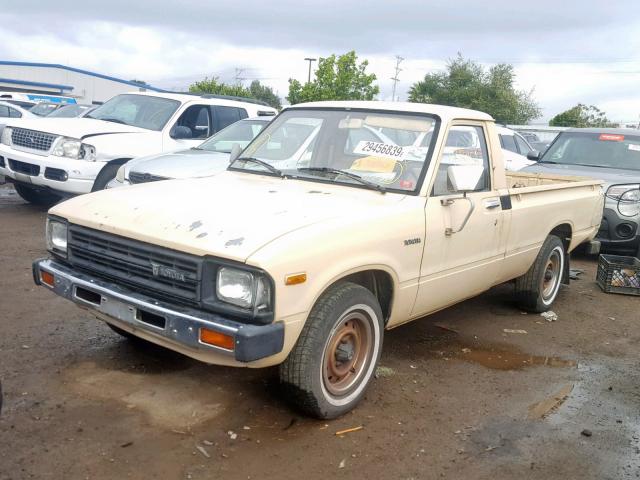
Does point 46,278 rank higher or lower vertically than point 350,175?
lower

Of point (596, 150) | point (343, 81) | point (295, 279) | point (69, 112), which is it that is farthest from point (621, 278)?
point (343, 81)

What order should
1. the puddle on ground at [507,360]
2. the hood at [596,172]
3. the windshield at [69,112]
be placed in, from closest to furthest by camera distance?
1. the puddle on ground at [507,360]
2. the hood at [596,172]
3. the windshield at [69,112]

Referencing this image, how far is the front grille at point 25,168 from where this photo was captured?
8.53 metres

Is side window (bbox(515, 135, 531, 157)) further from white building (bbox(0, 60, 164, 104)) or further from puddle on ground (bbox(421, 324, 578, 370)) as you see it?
white building (bbox(0, 60, 164, 104))

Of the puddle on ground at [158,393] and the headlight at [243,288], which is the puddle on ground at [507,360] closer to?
the puddle on ground at [158,393]

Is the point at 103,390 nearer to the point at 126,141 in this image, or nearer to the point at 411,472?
the point at 411,472

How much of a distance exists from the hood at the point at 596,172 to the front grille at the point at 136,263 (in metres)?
6.66

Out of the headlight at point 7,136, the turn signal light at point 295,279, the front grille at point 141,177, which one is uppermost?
the headlight at point 7,136

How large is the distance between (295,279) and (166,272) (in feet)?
2.21

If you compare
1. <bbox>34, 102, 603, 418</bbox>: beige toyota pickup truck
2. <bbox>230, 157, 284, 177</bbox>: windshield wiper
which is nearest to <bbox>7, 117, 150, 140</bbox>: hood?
<bbox>34, 102, 603, 418</bbox>: beige toyota pickup truck

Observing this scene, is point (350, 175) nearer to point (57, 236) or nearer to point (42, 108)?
point (57, 236)

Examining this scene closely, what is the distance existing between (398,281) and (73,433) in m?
1.97

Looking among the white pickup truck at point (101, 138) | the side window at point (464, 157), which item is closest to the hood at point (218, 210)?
the side window at point (464, 157)

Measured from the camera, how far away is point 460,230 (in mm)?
4227
